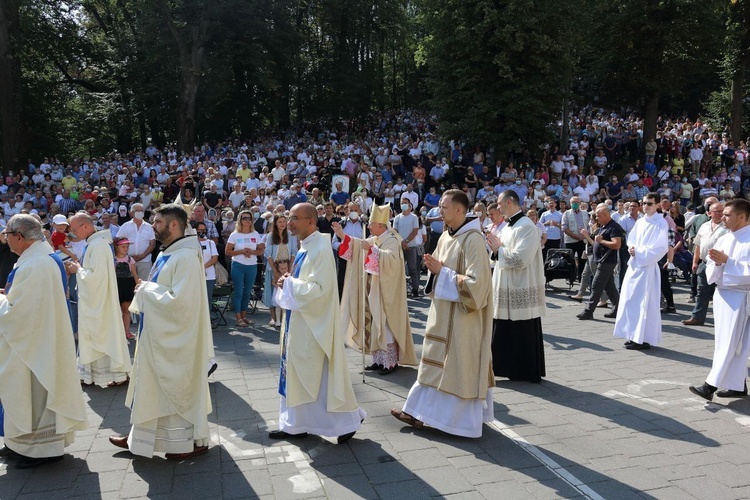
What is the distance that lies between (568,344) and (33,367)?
21.3 ft

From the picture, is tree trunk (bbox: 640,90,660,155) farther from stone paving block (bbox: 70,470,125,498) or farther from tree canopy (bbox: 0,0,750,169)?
stone paving block (bbox: 70,470,125,498)

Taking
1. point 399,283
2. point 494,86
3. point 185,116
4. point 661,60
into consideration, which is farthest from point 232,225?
point 661,60

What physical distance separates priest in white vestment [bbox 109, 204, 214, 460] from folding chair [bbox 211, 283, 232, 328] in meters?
5.31

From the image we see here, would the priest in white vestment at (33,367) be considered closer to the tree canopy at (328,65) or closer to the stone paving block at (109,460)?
the stone paving block at (109,460)

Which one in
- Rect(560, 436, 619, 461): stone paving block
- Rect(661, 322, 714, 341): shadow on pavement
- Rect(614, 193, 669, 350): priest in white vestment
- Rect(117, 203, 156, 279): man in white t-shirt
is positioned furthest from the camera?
Rect(117, 203, 156, 279): man in white t-shirt

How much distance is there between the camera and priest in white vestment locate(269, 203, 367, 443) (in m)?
5.28

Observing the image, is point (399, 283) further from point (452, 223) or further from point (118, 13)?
point (118, 13)

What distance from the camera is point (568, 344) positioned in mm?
8922

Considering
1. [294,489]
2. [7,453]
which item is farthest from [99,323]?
[294,489]

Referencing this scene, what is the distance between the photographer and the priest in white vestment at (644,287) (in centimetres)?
852

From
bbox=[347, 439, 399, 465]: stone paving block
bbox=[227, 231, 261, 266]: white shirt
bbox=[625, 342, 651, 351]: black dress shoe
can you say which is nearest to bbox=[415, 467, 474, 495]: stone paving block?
bbox=[347, 439, 399, 465]: stone paving block

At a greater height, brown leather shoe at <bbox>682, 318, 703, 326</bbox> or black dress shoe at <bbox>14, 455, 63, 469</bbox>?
brown leather shoe at <bbox>682, 318, 703, 326</bbox>

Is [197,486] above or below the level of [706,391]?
below

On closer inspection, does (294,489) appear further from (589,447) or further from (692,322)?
(692,322)
